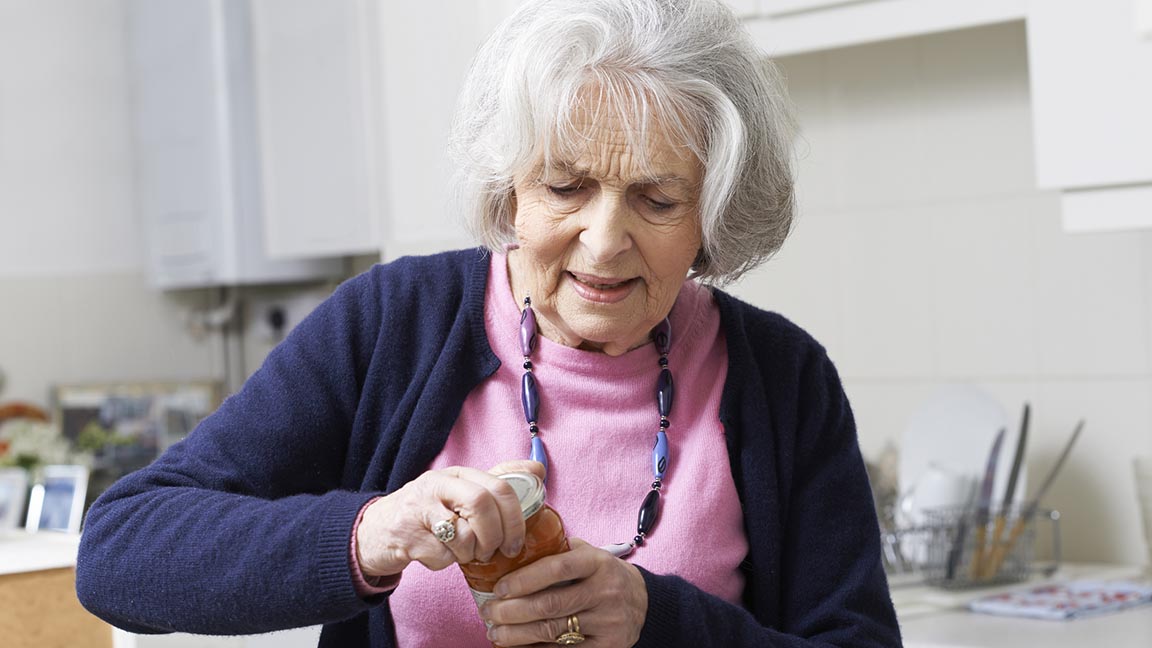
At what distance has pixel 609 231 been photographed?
37.6 inches

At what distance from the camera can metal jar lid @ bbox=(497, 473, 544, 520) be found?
81cm

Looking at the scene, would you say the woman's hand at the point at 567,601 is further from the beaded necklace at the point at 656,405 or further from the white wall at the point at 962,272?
the white wall at the point at 962,272

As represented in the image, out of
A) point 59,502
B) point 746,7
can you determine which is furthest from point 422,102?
point 59,502

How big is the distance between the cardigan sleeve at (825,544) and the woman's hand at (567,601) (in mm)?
A: 179

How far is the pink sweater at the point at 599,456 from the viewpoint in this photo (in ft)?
3.40

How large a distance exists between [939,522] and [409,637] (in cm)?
102

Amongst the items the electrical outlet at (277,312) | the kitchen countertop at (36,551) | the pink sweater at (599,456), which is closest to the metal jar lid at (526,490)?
the pink sweater at (599,456)

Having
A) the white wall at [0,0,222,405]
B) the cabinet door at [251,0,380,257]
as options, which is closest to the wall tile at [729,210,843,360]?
the cabinet door at [251,0,380,257]

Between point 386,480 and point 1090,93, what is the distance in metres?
1.03

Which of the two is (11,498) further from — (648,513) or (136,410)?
(136,410)

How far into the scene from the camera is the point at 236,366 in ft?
12.4

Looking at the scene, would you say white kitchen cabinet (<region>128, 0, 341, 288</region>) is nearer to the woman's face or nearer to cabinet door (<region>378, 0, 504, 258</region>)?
cabinet door (<region>378, 0, 504, 258</region>)

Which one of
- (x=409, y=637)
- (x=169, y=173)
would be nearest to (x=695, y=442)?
(x=409, y=637)

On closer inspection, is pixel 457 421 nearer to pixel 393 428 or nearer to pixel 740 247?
pixel 393 428
